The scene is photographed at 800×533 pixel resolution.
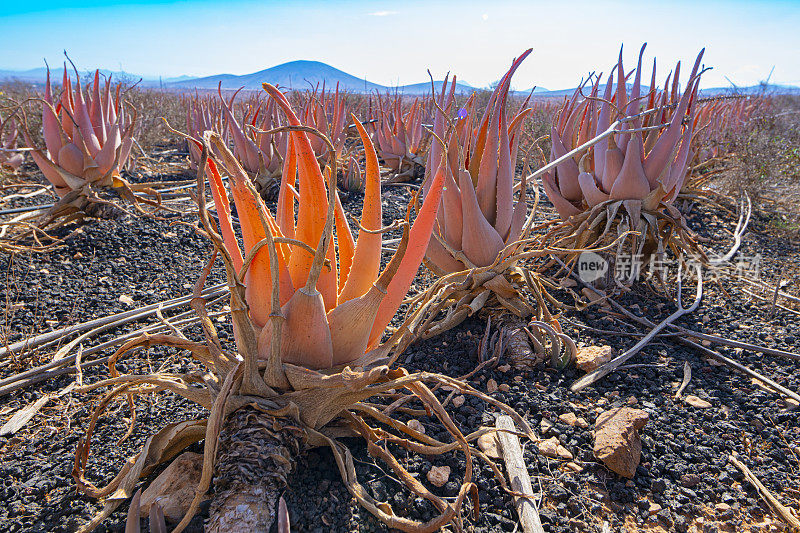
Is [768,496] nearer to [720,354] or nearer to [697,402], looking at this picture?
[697,402]

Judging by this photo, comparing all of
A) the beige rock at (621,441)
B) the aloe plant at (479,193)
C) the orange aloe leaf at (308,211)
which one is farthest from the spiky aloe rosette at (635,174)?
the orange aloe leaf at (308,211)

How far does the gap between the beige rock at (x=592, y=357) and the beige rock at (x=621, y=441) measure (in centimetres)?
34

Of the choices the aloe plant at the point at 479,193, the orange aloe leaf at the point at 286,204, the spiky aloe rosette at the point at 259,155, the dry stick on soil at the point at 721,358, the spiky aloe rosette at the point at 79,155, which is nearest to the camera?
the orange aloe leaf at the point at 286,204

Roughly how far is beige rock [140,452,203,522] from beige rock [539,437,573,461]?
1.02 metres

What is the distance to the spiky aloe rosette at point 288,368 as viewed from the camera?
1.00 metres

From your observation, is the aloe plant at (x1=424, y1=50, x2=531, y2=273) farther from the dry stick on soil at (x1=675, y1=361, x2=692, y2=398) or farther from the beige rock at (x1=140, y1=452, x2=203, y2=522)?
the beige rock at (x1=140, y1=452, x2=203, y2=522)

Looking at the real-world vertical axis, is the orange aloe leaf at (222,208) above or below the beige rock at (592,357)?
above

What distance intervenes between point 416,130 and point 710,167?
12.5 feet

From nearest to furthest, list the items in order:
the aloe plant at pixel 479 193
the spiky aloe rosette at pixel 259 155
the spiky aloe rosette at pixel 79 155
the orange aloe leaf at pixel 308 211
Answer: the orange aloe leaf at pixel 308 211 → the aloe plant at pixel 479 193 → the spiky aloe rosette at pixel 79 155 → the spiky aloe rosette at pixel 259 155

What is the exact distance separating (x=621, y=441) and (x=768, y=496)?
0.42m

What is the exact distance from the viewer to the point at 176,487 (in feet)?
3.57

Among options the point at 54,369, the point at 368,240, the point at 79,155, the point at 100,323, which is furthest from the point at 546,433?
the point at 79,155

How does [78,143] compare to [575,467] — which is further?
[78,143]

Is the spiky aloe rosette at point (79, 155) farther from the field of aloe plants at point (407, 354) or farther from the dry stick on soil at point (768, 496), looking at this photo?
the dry stick on soil at point (768, 496)
